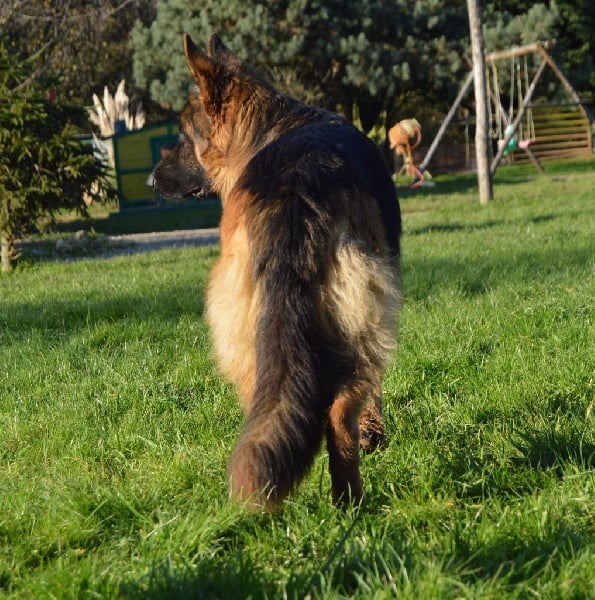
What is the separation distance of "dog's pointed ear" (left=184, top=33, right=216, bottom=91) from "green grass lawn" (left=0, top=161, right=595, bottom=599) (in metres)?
1.62

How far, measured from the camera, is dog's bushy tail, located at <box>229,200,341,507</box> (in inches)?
93.0

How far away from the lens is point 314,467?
3408 mm

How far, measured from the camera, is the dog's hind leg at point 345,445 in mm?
2771

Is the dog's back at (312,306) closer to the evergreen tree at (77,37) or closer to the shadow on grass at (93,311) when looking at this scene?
the shadow on grass at (93,311)

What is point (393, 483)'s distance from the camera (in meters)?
3.15

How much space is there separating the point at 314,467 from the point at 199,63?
1.93 m

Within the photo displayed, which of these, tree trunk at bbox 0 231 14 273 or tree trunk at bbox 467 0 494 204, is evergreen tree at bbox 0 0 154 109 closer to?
tree trunk at bbox 467 0 494 204

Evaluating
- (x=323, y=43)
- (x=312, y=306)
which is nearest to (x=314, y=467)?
(x=312, y=306)

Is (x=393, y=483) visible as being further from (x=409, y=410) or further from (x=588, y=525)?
(x=409, y=410)

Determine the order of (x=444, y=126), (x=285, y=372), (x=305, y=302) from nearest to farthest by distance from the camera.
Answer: (x=285, y=372) < (x=305, y=302) < (x=444, y=126)

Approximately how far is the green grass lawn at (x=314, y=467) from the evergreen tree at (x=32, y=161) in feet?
12.0

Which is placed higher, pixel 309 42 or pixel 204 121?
pixel 309 42

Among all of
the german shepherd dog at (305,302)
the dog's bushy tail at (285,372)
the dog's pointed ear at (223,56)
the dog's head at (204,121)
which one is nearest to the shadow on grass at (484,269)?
the dog's head at (204,121)

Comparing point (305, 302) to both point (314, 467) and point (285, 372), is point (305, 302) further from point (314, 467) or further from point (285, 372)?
point (314, 467)
